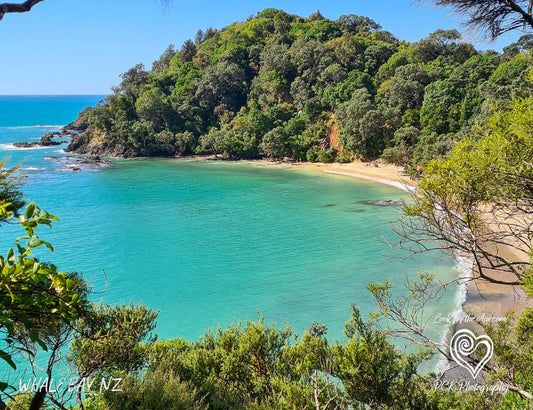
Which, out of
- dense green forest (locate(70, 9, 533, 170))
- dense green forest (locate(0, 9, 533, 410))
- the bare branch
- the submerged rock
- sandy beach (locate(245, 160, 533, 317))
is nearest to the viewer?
the bare branch

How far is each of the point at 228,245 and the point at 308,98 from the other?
42.9m

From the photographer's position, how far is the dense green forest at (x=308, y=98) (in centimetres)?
4553

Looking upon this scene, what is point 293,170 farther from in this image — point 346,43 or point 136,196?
point 346,43

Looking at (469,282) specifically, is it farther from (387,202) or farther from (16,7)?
(16,7)

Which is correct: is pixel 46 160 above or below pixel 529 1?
below

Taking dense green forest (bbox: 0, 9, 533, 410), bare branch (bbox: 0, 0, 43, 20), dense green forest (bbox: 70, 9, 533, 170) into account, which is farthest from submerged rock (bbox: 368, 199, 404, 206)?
bare branch (bbox: 0, 0, 43, 20)

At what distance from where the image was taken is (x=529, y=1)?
5113 mm

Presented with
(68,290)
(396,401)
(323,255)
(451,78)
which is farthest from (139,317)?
(451,78)

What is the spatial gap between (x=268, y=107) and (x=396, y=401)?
59.9 metres

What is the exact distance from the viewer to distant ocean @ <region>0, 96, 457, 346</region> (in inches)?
687

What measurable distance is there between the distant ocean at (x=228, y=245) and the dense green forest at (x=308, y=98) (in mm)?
9703

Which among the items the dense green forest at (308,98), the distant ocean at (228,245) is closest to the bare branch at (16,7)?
the distant ocean at (228,245)

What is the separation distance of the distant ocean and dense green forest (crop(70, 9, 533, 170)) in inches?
382

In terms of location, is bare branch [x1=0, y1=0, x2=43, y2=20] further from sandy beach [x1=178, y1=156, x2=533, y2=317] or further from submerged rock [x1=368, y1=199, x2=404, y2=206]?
submerged rock [x1=368, y1=199, x2=404, y2=206]
